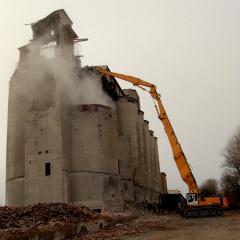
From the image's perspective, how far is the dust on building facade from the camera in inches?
1613

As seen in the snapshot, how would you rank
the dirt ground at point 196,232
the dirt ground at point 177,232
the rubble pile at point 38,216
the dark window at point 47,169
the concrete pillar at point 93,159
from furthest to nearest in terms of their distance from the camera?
the concrete pillar at point 93,159, the dark window at point 47,169, the rubble pile at point 38,216, the dirt ground at point 177,232, the dirt ground at point 196,232

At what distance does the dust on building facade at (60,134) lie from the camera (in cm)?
4097

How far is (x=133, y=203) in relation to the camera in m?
50.8

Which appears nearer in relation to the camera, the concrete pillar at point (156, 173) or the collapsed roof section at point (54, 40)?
the collapsed roof section at point (54, 40)

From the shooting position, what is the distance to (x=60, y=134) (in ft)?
136

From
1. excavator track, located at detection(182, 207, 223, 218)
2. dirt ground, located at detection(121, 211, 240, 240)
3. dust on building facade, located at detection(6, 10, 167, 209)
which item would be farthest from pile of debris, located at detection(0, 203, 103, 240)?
dust on building facade, located at detection(6, 10, 167, 209)

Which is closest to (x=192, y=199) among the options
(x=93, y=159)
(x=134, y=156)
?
(x=93, y=159)

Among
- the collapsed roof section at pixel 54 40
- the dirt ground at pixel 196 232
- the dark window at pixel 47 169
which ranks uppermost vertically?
the collapsed roof section at pixel 54 40

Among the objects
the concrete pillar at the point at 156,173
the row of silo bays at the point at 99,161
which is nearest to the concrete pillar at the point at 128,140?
the row of silo bays at the point at 99,161

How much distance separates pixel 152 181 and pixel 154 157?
7.31 meters

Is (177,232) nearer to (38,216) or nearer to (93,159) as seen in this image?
(38,216)

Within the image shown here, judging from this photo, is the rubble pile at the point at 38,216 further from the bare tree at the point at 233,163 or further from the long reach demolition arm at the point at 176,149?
the bare tree at the point at 233,163

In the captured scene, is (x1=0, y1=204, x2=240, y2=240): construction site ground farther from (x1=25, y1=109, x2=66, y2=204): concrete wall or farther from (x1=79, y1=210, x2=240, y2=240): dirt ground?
(x1=25, y1=109, x2=66, y2=204): concrete wall

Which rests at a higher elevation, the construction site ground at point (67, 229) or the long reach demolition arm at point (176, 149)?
the long reach demolition arm at point (176, 149)
